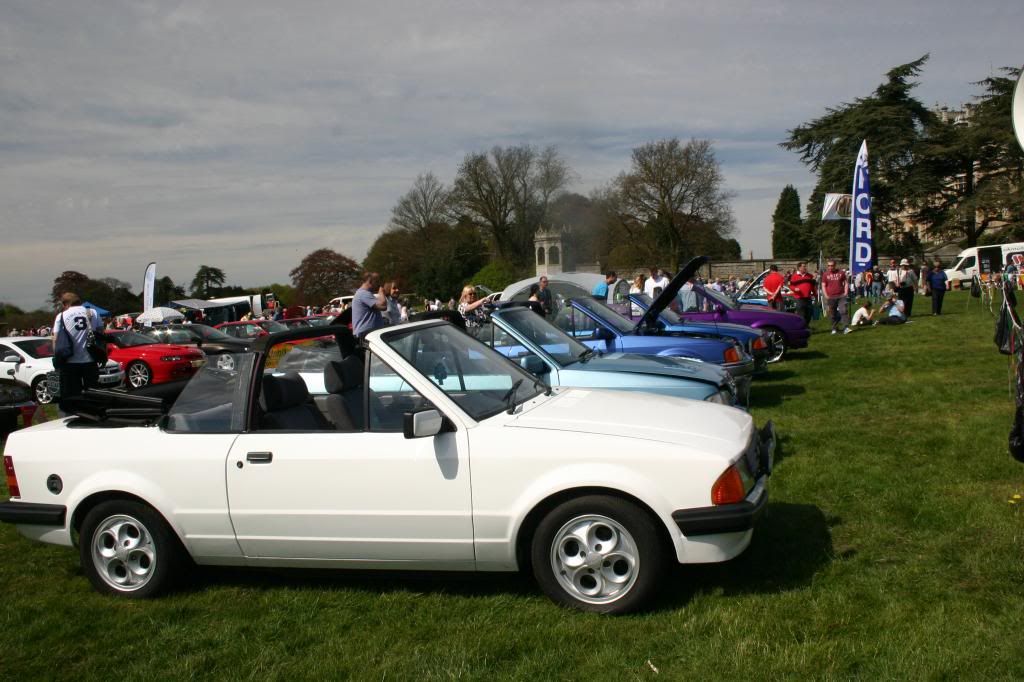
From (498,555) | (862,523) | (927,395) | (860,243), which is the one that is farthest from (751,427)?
(860,243)

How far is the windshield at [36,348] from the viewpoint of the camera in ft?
56.4

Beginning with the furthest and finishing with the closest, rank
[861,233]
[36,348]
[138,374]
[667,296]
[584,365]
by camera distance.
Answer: [861,233] → [138,374] → [36,348] → [667,296] → [584,365]

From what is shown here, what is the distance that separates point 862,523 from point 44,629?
4.89 m

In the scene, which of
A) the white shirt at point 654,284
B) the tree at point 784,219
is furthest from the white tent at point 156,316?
the tree at point 784,219

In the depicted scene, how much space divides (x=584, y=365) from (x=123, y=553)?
13.7ft

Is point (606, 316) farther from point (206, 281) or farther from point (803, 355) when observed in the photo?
point (206, 281)

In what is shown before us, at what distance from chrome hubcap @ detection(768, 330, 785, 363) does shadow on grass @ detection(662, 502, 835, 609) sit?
969 centimetres

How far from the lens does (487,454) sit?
4160mm

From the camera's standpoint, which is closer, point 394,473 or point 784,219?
point 394,473

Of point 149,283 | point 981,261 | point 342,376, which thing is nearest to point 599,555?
point 342,376

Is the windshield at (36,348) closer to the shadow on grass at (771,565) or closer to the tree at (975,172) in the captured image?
the shadow on grass at (771,565)

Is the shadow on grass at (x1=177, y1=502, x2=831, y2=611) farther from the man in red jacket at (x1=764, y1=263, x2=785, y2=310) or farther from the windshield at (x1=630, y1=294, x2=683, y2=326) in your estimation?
the man in red jacket at (x1=764, y1=263, x2=785, y2=310)

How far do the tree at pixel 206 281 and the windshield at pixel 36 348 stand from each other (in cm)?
7230

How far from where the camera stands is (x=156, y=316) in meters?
38.3
